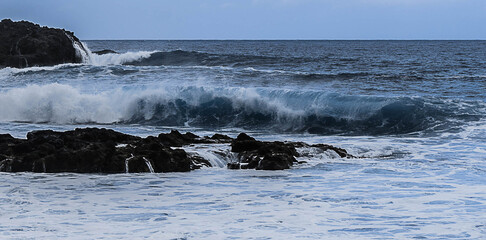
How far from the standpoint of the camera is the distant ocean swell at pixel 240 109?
1720 cm

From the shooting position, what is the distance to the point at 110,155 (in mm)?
10133

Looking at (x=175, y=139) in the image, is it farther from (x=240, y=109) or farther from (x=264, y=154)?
(x=240, y=109)

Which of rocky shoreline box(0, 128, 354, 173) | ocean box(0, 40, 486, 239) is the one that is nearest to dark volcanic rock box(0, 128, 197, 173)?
rocky shoreline box(0, 128, 354, 173)

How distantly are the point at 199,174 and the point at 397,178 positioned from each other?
9.06 ft

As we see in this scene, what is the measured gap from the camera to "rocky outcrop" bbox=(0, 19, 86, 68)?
31984 millimetres

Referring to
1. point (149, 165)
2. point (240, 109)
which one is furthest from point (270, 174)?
point (240, 109)

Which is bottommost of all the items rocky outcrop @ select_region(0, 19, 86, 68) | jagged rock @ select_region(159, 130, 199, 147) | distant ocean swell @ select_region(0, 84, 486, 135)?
distant ocean swell @ select_region(0, 84, 486, 135)

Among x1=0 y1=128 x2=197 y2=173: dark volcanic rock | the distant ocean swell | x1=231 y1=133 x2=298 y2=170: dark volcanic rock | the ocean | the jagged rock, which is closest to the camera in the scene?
the ocean

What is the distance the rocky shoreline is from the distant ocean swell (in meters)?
6.24

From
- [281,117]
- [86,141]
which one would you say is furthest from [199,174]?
[281,117]

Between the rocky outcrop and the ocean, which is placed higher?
the rocky outcrop

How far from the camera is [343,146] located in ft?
42.3

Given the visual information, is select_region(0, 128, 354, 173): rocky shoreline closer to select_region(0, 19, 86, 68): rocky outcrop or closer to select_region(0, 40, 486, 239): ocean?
select_region(0, 40, 486, 239): ocean

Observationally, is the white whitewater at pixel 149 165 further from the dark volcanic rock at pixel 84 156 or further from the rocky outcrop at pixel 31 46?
the rocky outcrop at pixel 31 46
